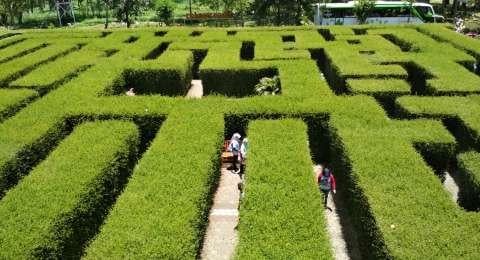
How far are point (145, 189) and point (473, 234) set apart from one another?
7377 millimetres

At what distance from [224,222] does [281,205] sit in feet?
9.19

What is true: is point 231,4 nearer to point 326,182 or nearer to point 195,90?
point 195,90

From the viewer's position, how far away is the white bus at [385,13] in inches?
1686

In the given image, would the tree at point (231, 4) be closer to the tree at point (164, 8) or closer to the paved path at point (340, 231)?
the tree at point (164, 8)

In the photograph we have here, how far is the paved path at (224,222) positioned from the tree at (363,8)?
29.1 metres

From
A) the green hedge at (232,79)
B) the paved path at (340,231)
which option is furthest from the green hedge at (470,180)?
the green hedge at (232,79)

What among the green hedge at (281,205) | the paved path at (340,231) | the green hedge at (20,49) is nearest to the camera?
the green hedge at (281,205)

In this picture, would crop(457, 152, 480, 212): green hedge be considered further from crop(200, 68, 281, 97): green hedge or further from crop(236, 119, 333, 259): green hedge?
crop(200, 68, 281, 97): green hedge

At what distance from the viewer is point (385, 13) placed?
4312cm

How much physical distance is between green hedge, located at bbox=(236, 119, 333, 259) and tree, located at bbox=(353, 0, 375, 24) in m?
29.2

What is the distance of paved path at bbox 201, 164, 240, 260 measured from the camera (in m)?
11.7

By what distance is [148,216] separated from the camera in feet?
33.7

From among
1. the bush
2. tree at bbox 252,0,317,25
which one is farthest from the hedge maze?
tree at bbox 252,0,317,25

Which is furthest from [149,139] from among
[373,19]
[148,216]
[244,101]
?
[373,19]
